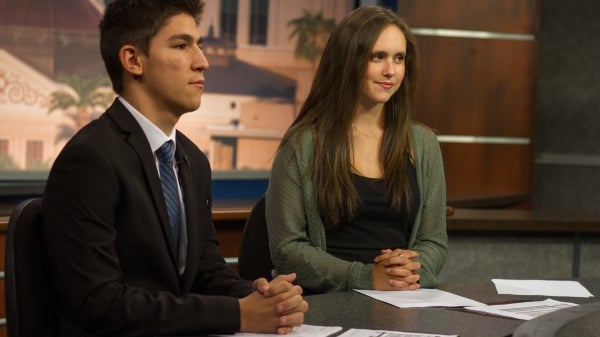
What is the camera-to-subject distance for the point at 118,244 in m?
1.82

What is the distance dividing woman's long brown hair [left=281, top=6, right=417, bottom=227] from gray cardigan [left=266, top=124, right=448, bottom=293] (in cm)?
3

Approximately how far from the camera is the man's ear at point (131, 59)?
1.95 meters

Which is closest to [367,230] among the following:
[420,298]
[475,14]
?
[420,298]

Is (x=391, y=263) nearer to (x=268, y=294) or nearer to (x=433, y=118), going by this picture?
(x=268, y=294)

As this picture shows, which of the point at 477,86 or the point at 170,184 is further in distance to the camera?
the point at 477,86

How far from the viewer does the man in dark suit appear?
67.6 inches

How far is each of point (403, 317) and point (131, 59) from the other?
0.70m

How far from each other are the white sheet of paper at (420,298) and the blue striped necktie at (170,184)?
476mm

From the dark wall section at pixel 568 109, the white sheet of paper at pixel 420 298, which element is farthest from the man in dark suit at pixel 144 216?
the dark wall section at pixel 568 109

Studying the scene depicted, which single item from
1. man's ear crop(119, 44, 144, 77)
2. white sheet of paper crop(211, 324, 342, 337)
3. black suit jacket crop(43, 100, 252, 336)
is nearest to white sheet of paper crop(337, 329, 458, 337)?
white sheet of paper crop(211, 324, 342, 337)

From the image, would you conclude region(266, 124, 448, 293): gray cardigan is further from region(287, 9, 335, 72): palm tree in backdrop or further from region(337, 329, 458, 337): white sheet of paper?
region(287, 9, 335, 72): palm tree in backdrop

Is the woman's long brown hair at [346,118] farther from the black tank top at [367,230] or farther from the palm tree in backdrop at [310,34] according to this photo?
the palm tree in backdrop at [310,34]

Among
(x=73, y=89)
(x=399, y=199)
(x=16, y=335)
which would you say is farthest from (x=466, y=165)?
(x=16, y=335)

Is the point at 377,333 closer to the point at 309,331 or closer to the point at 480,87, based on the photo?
the point at 309,331
